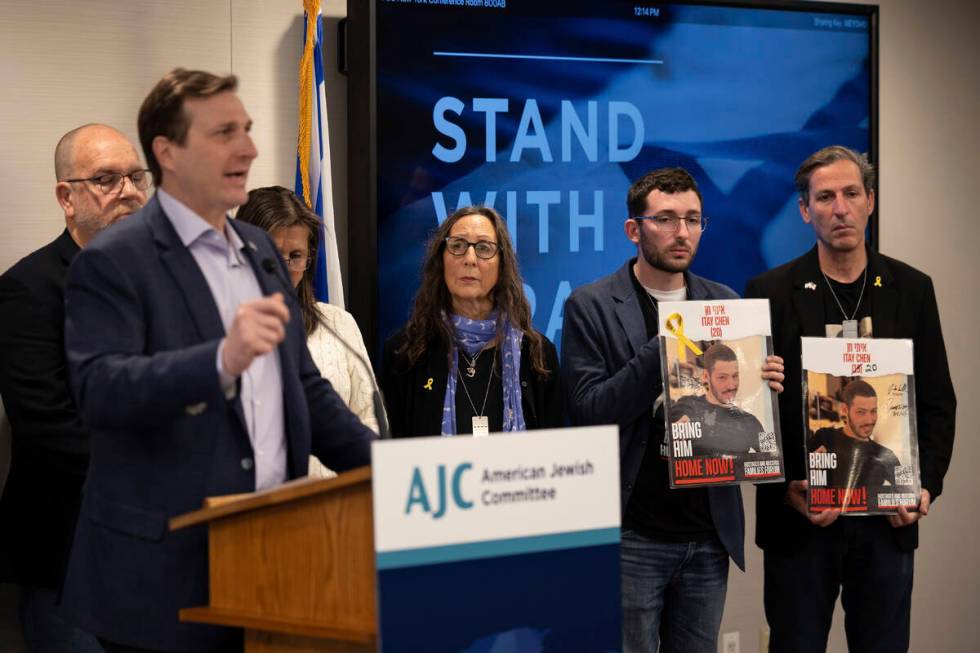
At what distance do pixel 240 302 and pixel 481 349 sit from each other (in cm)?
140

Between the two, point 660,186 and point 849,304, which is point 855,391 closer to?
point 849,304

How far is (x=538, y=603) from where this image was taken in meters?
1.89

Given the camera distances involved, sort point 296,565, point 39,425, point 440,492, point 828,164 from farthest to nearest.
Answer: point 828,164 → point 39,425 → point 296,565 → point 440,492

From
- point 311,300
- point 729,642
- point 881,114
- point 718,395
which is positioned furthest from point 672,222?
point 729,642

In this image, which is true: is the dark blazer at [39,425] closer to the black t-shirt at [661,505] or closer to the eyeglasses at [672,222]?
the black t-shirt at [661,505]

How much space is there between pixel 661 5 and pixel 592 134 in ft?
1.89

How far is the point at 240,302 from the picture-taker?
218cm

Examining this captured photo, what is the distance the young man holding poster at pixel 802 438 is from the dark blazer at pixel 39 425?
203 centimetres

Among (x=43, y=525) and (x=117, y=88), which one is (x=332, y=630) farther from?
(x=117, y=88)

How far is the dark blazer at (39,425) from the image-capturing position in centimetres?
305

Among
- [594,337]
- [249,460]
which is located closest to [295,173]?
[594,337]

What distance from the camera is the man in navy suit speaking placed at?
1964 millimetres

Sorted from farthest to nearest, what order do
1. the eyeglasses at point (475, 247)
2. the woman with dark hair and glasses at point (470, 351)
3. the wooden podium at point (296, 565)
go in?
the eyeglasses at point (475, 247), the woman with dark hair and glasses at point (470, 351), the wooden podium at point (296, 565)

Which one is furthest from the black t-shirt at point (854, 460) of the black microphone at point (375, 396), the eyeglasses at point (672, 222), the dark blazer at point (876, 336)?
the black microphone at point (375, 396)
